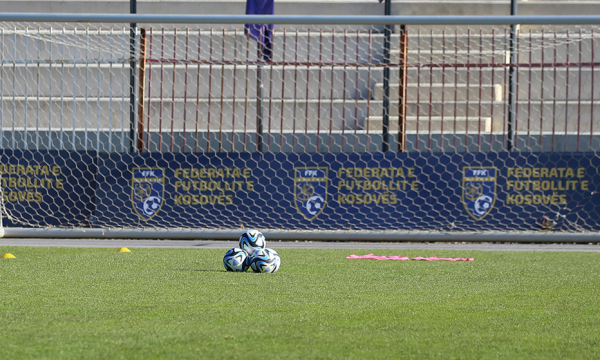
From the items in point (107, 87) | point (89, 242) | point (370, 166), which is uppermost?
point (107, 87)

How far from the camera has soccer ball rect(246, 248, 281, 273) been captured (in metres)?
5.13

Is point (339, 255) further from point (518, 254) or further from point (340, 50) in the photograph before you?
point (340, 50)

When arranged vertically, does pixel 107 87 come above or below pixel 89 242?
above

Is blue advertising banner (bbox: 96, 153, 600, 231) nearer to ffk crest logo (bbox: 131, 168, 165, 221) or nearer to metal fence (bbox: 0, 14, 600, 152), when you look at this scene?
ffk crest logo (bbox: 131, 168, 165, 221)

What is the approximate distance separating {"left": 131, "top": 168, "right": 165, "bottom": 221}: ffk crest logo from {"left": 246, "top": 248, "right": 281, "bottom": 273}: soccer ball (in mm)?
4570

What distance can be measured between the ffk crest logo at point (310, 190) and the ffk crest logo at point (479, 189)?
5.42 ft

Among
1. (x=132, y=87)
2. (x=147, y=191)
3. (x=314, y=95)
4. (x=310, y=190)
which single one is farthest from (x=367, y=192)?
(x=314, y=95)

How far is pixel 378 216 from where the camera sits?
9.66m

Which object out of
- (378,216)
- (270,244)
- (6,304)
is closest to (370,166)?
(378,216)

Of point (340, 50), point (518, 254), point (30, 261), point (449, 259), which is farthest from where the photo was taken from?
point (340, 50)

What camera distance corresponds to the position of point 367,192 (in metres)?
9.67

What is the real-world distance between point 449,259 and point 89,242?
159 inches

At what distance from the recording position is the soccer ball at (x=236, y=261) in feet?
17.1

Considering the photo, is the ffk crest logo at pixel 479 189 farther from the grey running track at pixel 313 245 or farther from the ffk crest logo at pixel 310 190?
the ffk crest logo at pixel 310 190
